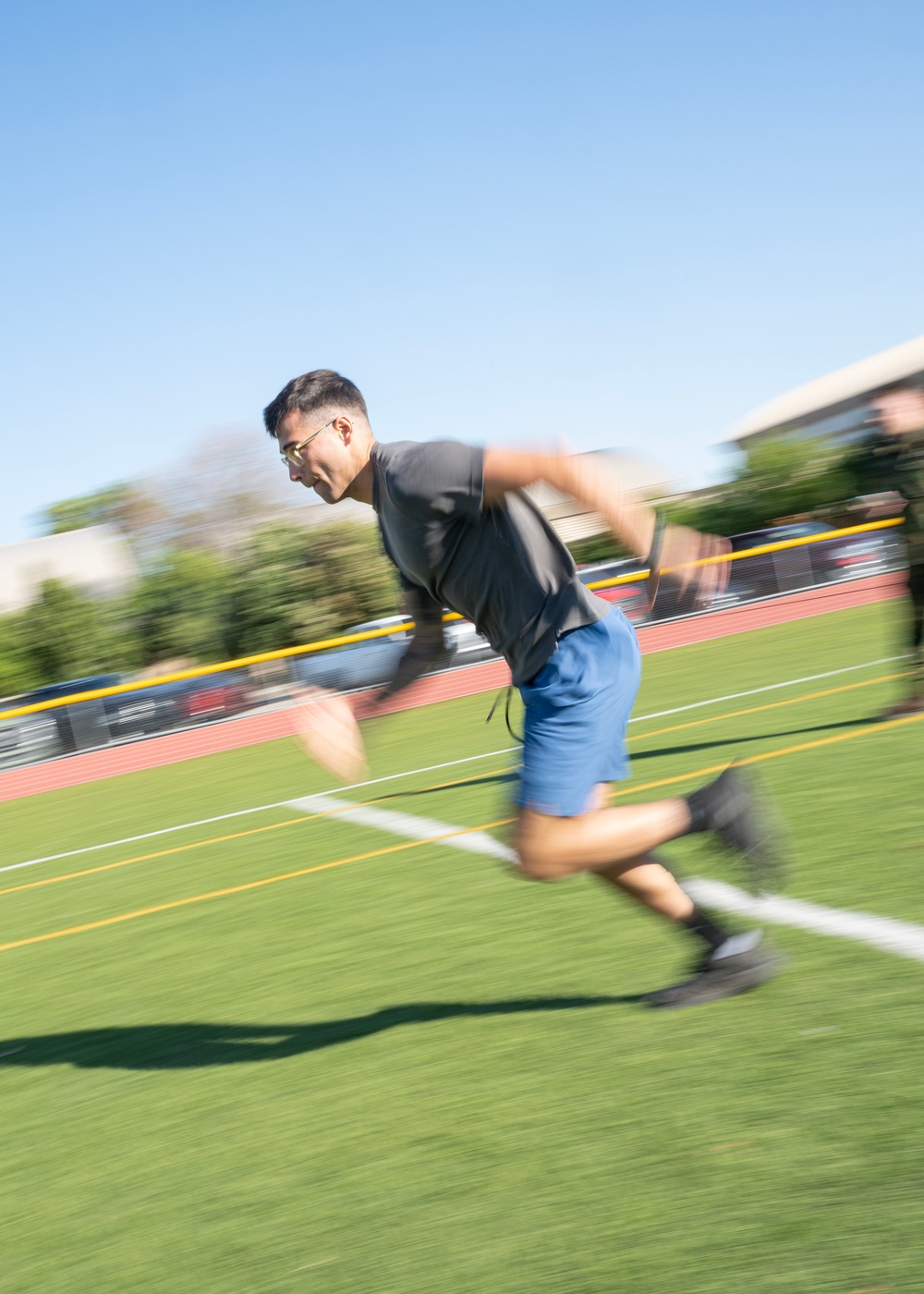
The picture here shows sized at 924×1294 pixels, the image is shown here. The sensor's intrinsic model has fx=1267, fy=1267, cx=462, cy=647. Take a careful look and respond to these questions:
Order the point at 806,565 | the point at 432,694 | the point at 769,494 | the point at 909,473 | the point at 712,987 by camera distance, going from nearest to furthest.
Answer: the point at 712,987
the point at 909,473
the point at 432,694
the point at 806,565
the point at 769,494

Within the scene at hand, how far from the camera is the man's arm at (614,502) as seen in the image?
2.89m

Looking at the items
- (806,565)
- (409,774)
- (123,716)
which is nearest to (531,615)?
(409,774)

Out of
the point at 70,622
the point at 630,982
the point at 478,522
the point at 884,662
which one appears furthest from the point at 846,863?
the point at 70,622

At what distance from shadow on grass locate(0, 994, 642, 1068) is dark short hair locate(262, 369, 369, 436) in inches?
75.4

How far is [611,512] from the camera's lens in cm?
289

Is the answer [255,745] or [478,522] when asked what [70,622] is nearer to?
[255,745]

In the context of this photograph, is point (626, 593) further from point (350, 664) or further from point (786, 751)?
point (786, 751)

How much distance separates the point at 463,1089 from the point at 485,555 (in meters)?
1.44

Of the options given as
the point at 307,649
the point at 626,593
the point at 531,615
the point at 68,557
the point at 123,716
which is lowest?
the point at 626,593

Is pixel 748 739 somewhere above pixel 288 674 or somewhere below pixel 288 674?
above

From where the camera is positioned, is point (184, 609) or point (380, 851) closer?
point (380, 851)

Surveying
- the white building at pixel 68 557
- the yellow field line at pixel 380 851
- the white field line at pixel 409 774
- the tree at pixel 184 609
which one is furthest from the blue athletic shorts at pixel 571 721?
the white building at pixel 68 557

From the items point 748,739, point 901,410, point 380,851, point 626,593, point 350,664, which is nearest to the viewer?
point 380,851

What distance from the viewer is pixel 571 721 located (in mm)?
3355
